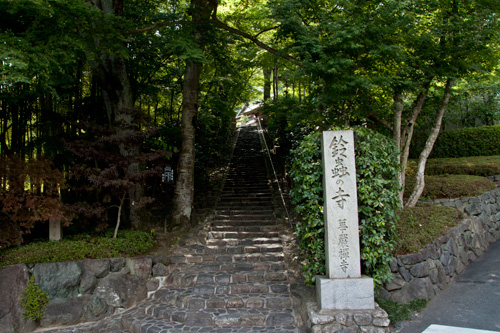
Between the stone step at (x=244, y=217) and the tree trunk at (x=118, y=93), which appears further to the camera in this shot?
the stone step at (x=244, y=217)

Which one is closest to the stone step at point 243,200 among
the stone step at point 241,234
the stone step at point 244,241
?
the stone step at point 241,234

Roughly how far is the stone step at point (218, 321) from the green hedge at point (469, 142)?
1160cm

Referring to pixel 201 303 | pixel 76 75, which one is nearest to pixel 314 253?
pixel 201 303

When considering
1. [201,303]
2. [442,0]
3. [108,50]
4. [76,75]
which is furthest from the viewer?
[76,75]

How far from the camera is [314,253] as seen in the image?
18.9 ft

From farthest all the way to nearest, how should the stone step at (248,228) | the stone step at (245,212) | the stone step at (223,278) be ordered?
the stone step at (245,212) → the stone step at (248,228) → the stone step at (223,278)

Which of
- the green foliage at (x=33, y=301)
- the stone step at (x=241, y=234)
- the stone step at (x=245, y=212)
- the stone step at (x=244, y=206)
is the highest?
the stone step at (x=244, y=206)

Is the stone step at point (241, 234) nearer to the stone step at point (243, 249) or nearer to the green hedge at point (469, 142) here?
the stone step at point (243, 249)

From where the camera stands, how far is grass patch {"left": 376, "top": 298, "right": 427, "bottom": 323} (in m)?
5.52

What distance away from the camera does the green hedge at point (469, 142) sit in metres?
13.3

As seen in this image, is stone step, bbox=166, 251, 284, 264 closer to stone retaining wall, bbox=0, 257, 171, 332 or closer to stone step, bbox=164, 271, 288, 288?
stone step, bbox=164, 271, 288, 288

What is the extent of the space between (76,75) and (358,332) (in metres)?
8.83

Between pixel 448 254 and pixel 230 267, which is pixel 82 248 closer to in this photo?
pixel 230 267

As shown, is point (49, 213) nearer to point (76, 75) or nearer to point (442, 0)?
point (76, 75)
